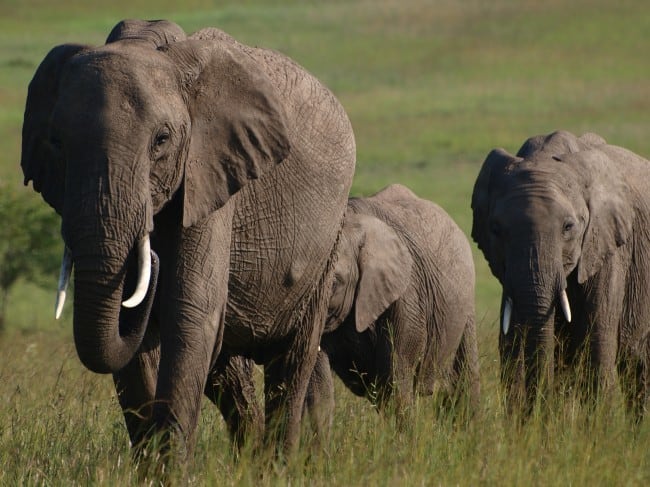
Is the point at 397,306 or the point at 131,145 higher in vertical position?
the point at 131,145

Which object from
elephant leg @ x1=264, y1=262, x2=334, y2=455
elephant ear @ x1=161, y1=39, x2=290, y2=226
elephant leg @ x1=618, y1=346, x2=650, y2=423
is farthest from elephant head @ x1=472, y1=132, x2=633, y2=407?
elephant ear @ x1=161, y1=39, x2=290, y2=226

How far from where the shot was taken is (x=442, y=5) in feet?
233

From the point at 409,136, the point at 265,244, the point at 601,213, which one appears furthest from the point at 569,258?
the point at 409,136

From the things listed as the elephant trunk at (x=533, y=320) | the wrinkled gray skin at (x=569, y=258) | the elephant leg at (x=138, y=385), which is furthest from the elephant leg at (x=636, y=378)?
the elephant leg at (x=138, y=385)

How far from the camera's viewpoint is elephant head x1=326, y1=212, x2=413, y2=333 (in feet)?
32.8

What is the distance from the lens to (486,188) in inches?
375

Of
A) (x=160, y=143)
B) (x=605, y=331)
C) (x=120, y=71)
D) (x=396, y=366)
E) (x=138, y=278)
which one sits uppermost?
(x=120, y=71)

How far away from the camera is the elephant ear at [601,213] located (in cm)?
907

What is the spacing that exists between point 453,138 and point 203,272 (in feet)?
128

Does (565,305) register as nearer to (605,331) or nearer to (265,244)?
(605,331)

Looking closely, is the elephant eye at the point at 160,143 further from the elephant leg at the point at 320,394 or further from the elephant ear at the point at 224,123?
the elephant leg at the point at 320,394

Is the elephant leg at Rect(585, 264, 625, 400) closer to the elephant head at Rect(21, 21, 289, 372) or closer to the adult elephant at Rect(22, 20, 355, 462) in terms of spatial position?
the adult elephant at Rect(22, 20, 355, 462)

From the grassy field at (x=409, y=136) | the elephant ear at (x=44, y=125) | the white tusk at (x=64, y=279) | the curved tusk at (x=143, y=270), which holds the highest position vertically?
the elephant ear at (x=44, y=125)

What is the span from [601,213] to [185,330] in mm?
4067
